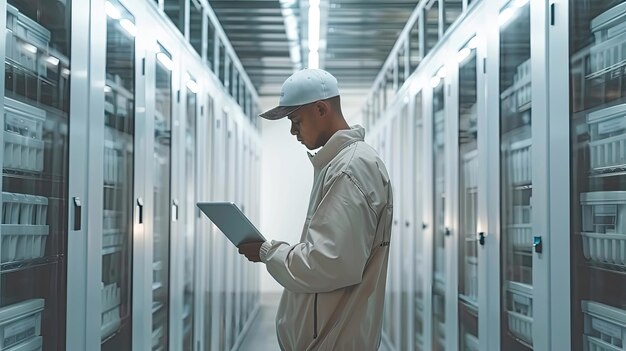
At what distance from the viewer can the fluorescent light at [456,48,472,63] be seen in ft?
15.3

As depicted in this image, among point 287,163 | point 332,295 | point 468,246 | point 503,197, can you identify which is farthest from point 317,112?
point 287,163

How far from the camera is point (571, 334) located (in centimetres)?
297

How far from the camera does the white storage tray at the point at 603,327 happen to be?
2615 millimetres

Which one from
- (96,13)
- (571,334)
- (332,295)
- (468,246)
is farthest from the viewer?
(468,246)

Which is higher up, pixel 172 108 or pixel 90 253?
pixel 172 108

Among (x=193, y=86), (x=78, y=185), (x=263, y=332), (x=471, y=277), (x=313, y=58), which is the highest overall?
(x=313, y=58)

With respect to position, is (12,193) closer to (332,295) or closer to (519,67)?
(332,295)

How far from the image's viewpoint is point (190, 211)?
555cm

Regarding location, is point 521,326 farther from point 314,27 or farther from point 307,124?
point 314,27

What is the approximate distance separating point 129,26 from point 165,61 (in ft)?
3.03

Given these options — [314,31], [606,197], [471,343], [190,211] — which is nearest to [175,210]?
[190,211]

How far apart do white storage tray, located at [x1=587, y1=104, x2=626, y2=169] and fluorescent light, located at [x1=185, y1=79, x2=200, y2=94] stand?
3236 mm

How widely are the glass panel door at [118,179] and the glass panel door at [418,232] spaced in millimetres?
3074

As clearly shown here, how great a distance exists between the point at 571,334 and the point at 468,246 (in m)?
1.67
